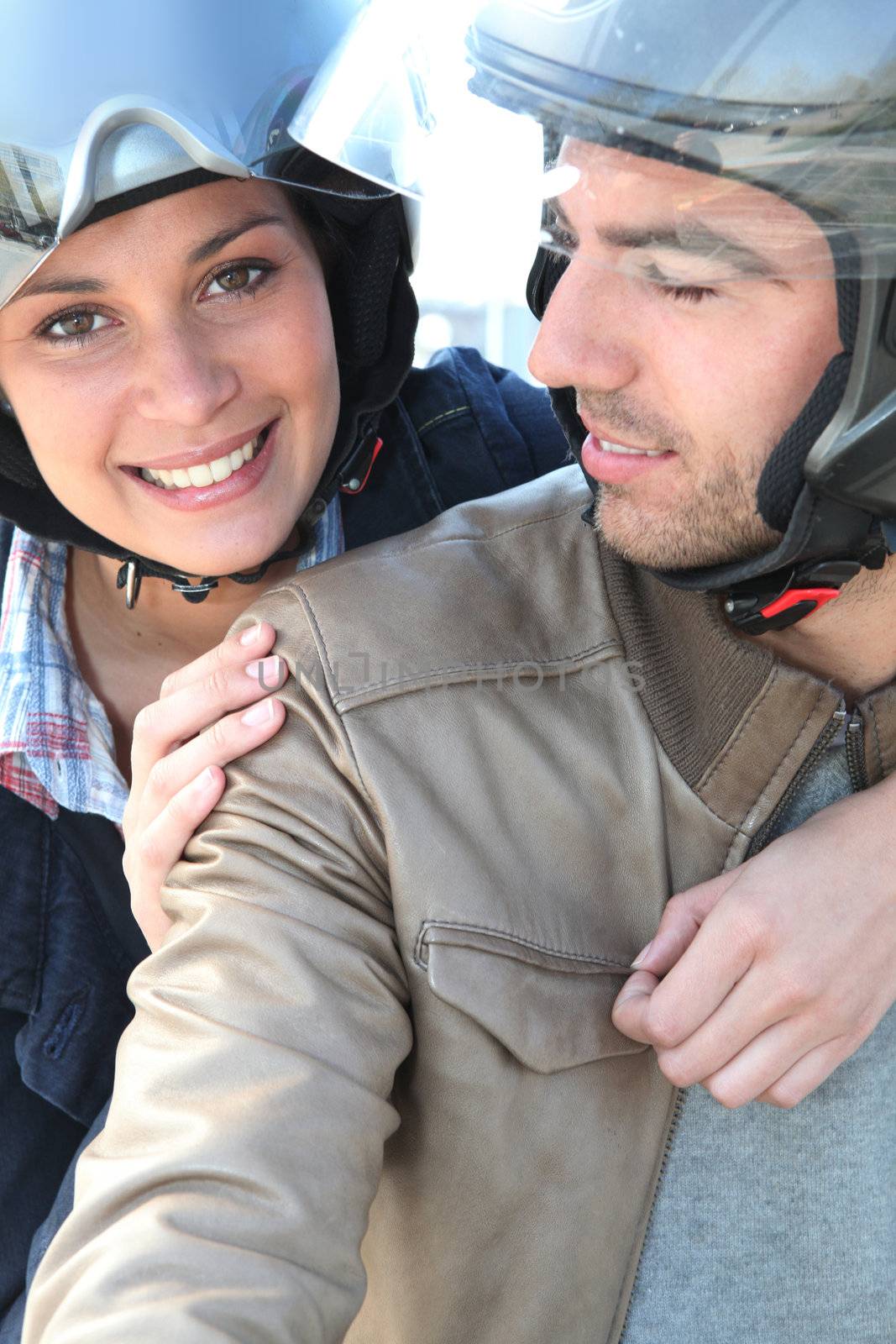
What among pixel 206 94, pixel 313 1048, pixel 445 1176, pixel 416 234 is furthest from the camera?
pixel 416 234

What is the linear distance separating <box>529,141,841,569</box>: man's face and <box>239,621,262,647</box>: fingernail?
0.31 m

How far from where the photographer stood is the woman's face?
1309 mm

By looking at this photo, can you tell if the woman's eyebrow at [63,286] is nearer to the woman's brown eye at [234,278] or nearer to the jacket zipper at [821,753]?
the woman's brown eye at [234,278]

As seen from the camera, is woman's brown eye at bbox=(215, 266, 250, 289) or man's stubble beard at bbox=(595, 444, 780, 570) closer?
man's stubble beard at bbox=(595, 444, 780, 570)

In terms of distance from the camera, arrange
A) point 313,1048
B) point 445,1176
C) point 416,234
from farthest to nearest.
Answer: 1. point 416,234
2. point 445,1176
3. point 313,1048

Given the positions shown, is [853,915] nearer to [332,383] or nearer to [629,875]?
[629,875]

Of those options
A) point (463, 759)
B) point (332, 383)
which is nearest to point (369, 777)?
point (463, 759)

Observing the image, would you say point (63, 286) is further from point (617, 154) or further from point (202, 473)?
point (617, 154)

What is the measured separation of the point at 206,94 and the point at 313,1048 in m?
0.92

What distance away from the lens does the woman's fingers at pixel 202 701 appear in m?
1.13

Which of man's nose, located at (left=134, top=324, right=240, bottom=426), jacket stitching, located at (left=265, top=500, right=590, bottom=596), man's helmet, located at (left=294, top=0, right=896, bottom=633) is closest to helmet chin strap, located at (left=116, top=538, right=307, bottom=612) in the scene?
man's nose, located at (left=134, top=324, right=240, bottom=426)

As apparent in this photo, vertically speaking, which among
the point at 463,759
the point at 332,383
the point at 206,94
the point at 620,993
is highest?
the point at 206,94

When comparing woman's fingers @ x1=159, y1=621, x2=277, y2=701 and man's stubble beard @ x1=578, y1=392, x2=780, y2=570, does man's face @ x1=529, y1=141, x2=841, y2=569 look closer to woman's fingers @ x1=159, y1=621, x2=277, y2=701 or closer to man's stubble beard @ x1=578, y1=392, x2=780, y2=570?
man's stubble beard @ x1=578, y1=392, x2=780, y2=570

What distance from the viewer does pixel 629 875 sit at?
113cm
